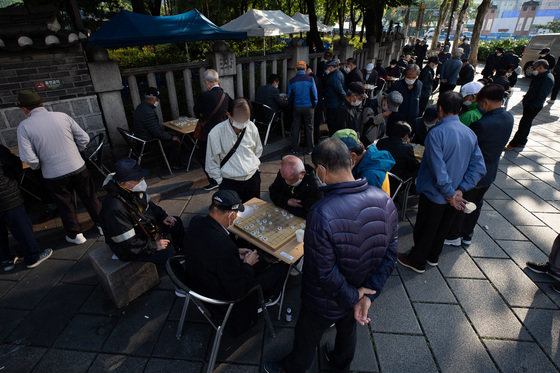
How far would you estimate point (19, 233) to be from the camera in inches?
146

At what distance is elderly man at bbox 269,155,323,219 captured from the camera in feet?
10.9

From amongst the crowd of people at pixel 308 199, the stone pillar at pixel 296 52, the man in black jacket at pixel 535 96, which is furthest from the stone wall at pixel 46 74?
the man in black jacket at pixel 535 96

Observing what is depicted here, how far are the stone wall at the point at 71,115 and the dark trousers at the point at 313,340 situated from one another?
5.20 m

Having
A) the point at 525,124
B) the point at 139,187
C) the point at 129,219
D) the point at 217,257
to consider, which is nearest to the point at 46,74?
the point at 139,187

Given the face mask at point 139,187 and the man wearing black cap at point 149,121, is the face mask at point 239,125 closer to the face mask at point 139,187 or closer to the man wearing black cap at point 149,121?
the face mask at point 139,187

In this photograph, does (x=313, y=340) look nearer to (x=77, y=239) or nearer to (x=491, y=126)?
(x=491, y=126)

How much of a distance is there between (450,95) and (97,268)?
4.19 m

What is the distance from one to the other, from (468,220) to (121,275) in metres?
4.46

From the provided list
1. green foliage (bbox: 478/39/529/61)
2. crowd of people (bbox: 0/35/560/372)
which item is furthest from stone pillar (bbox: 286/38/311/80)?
green foliage (bbox: 478/39/529/61)

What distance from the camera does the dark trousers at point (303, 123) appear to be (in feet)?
22.2

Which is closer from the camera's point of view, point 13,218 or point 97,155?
point 13,218

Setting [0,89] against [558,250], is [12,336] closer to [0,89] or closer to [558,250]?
[0,89]

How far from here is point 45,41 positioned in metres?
4.53

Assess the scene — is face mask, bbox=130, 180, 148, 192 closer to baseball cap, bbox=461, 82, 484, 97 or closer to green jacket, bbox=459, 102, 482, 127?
green jacket, bbox=459, 102, 482, 127
